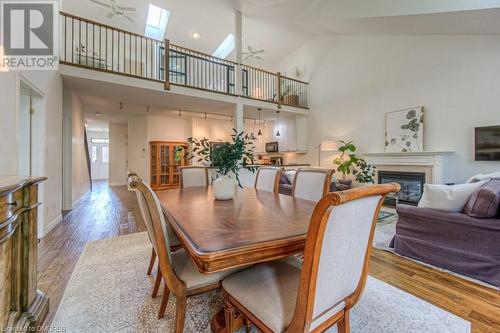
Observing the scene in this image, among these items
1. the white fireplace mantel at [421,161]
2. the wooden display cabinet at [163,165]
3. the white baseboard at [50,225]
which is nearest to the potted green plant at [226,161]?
the white baseboard at [50,225]

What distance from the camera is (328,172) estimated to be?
7.33 ft

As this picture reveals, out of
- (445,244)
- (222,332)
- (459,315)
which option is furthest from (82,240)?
(445,244)

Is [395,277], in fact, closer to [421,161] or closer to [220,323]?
[220,323]

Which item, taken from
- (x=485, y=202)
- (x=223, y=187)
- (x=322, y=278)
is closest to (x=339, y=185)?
(x=485, y=202)

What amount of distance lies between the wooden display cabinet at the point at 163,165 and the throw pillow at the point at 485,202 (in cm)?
675

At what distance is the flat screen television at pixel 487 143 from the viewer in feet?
11.6

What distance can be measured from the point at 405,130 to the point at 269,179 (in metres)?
3.72

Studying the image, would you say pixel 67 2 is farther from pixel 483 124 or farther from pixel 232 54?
pixel 483 124

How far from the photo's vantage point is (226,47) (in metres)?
7.93

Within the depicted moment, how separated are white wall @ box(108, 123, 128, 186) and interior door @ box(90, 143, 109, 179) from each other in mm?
3087

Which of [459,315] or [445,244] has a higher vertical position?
[445,244]

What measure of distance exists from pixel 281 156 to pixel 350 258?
745cm

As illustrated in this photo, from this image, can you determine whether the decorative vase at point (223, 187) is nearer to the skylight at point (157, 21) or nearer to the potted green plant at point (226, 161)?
the potted green plant at point (226, 161)

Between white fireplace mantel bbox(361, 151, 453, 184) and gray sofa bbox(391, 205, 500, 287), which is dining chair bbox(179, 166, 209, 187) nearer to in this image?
gray sofa bbox(391, 205, 500, 287)
